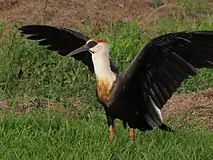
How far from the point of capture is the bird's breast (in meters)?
6.37

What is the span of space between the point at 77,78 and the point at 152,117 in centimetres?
257

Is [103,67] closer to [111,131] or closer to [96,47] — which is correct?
[96,47]

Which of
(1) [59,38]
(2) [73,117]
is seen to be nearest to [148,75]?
(1) [59,38]

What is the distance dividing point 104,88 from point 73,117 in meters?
1.38

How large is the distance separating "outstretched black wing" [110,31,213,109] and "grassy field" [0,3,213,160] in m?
0.44

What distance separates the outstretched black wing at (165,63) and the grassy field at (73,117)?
17.3 inches

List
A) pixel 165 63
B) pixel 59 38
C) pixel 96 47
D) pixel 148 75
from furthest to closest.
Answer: pixel 59 38
pixel 96 47
pixel 148 75
pixel 165 63

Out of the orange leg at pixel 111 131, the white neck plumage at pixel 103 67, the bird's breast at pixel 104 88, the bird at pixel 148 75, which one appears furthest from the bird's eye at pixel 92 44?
the orange leg at pixel 111 131

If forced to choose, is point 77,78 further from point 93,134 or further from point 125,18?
point 125,18

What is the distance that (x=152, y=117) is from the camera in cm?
655

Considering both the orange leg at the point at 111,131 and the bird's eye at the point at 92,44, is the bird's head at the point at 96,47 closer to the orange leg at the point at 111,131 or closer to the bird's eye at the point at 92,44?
the bird's eye at the point at 92,44

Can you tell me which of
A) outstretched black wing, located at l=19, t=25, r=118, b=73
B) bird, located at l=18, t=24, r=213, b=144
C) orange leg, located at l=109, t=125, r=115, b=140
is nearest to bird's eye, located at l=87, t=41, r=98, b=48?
bird, located at l=18, t=24, r=213, b=144

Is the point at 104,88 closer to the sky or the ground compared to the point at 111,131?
closer to the sky

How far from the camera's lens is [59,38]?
7.29 m
